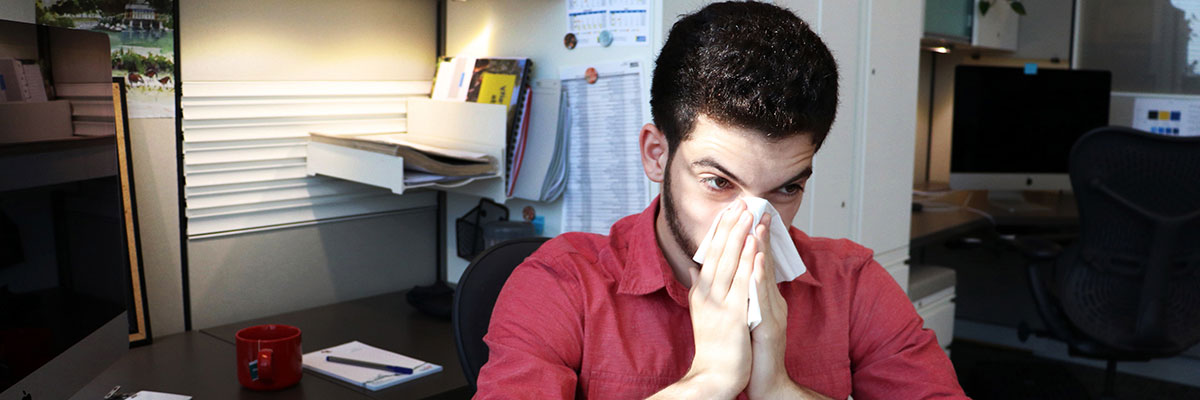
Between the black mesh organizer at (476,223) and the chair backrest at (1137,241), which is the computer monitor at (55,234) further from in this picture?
the chair backrest at (1137,241)

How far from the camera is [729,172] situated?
43.6 inches

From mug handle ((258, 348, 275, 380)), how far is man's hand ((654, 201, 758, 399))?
0.68 m

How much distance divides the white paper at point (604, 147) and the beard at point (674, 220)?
54 cm

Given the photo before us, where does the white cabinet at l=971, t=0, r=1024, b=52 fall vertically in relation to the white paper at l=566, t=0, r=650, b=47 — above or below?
above

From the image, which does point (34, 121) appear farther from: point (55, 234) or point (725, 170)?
point (725, 170)

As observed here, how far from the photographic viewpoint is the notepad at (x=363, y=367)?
4.80 feet

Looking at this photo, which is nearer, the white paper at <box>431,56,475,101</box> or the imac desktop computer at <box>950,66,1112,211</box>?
the white paper at <box>431,56,475,101</box>

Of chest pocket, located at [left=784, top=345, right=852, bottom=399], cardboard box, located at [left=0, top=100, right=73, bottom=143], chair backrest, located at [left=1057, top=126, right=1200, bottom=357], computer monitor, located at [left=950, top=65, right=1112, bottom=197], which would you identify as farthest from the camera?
computer monitor, located at [left=950, top=65, right=1112, bottom=197]

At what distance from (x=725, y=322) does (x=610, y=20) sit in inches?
34.5

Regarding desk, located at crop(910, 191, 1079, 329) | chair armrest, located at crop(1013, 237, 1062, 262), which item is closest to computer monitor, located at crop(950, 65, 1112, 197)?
desk, located at crop(910, 191, 1079, 329)

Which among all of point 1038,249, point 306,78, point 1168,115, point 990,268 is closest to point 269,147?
point 306,78

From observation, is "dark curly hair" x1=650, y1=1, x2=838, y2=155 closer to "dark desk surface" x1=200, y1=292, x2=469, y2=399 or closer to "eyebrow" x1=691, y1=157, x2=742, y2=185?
"eyebrow" x1=691, y1=157, x2=742, y2=185

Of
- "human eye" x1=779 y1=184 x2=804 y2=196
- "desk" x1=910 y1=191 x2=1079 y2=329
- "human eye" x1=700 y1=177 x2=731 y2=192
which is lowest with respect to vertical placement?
"desk" x1=910 y1=191 x2=1079 y2=329

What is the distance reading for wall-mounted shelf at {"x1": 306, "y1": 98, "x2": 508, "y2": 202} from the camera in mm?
1740
